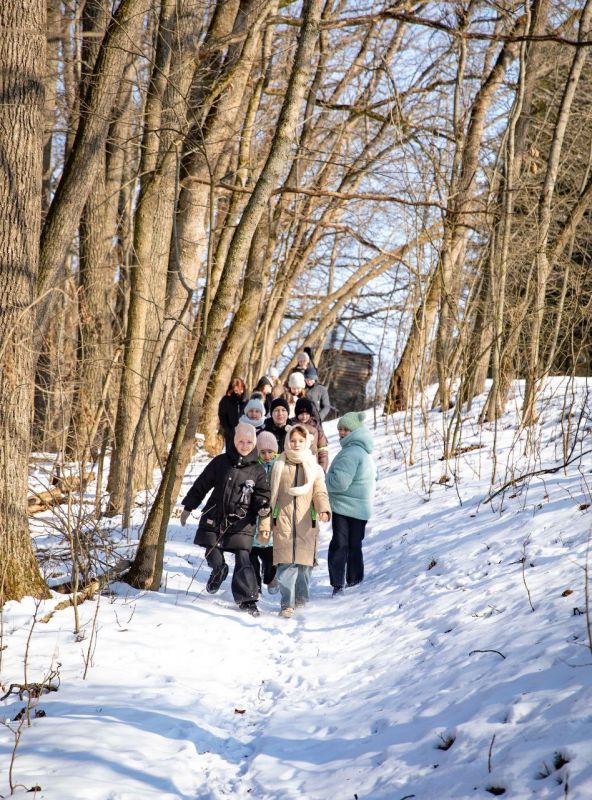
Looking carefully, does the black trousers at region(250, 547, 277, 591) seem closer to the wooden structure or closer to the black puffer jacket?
the black puffer jacket

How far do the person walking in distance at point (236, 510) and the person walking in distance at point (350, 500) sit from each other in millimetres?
896

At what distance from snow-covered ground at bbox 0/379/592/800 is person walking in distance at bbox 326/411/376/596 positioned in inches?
9.0

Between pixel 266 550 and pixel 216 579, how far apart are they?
0.56 meters

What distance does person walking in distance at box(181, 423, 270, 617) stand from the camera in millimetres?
6789

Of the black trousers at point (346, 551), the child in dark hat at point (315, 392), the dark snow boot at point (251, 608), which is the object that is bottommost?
the dark snow boot at point (251, 608)

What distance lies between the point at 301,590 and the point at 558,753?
412cm

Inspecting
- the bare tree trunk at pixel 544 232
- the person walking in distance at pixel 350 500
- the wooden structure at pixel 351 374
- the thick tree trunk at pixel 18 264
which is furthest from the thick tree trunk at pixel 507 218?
the wooden structure at pixel 351 374

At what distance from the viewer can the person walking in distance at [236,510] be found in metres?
6.79

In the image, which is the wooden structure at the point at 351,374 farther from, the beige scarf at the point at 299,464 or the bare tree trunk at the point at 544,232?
the beige scarf at the point at 299,464

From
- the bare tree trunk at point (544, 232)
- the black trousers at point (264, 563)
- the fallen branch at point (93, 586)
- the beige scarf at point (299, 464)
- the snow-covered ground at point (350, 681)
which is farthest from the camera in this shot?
the bare tree trunk at point (544, 232)

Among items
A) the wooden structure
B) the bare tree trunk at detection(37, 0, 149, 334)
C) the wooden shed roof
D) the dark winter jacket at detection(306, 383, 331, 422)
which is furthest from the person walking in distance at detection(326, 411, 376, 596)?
the wooden structure

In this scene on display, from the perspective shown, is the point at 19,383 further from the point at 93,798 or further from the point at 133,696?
the point at 93,798

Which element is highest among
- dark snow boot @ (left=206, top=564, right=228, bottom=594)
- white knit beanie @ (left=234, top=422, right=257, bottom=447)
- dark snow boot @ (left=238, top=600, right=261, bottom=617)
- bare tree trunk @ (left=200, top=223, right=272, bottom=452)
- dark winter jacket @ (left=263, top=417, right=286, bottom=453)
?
bare tree trunk @ (left=200, top=223, right=272, bottom=452)

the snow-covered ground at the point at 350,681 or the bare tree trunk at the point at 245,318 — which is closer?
the snow-covered ground at the point at 350,681
